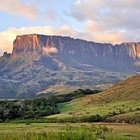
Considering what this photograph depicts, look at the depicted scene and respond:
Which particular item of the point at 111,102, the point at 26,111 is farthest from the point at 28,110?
the point at 111,102

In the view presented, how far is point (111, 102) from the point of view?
401ft

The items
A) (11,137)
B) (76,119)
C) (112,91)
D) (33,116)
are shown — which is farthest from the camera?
(112,91)

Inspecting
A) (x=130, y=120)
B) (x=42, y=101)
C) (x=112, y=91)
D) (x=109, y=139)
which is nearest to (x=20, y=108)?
(x=42, y=101)

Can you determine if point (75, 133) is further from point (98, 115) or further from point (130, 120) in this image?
point (98, 115)

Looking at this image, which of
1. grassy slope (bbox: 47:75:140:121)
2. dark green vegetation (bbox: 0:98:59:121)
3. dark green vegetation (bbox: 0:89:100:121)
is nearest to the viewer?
grassy slope (bbox: 47:75:140:121)

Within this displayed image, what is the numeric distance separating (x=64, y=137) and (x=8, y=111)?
100 metres

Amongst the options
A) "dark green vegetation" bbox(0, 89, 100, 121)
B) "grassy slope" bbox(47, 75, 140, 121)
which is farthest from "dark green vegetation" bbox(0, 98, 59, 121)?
"grassy slope" bbox(47, 75, 140, 121)

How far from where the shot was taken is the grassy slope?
10700cm

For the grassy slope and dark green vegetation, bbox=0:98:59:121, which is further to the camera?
dark green vegetation, bbox=0:98:59:121

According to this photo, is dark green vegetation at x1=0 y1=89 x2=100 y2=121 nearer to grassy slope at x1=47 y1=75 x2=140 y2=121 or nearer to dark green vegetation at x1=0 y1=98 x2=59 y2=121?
dark green vegetation at x1=0 y1=98 x2=59 y2=121

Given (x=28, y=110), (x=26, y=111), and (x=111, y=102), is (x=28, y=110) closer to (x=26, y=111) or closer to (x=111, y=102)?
(x=26, y=111)

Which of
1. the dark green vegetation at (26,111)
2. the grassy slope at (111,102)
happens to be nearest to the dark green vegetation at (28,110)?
the dark green vegetation at (26,111)

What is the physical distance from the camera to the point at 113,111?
100500 millimetres

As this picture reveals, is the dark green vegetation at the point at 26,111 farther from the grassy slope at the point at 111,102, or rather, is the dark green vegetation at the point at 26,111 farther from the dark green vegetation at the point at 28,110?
the grassy slope at the point at 111,102
